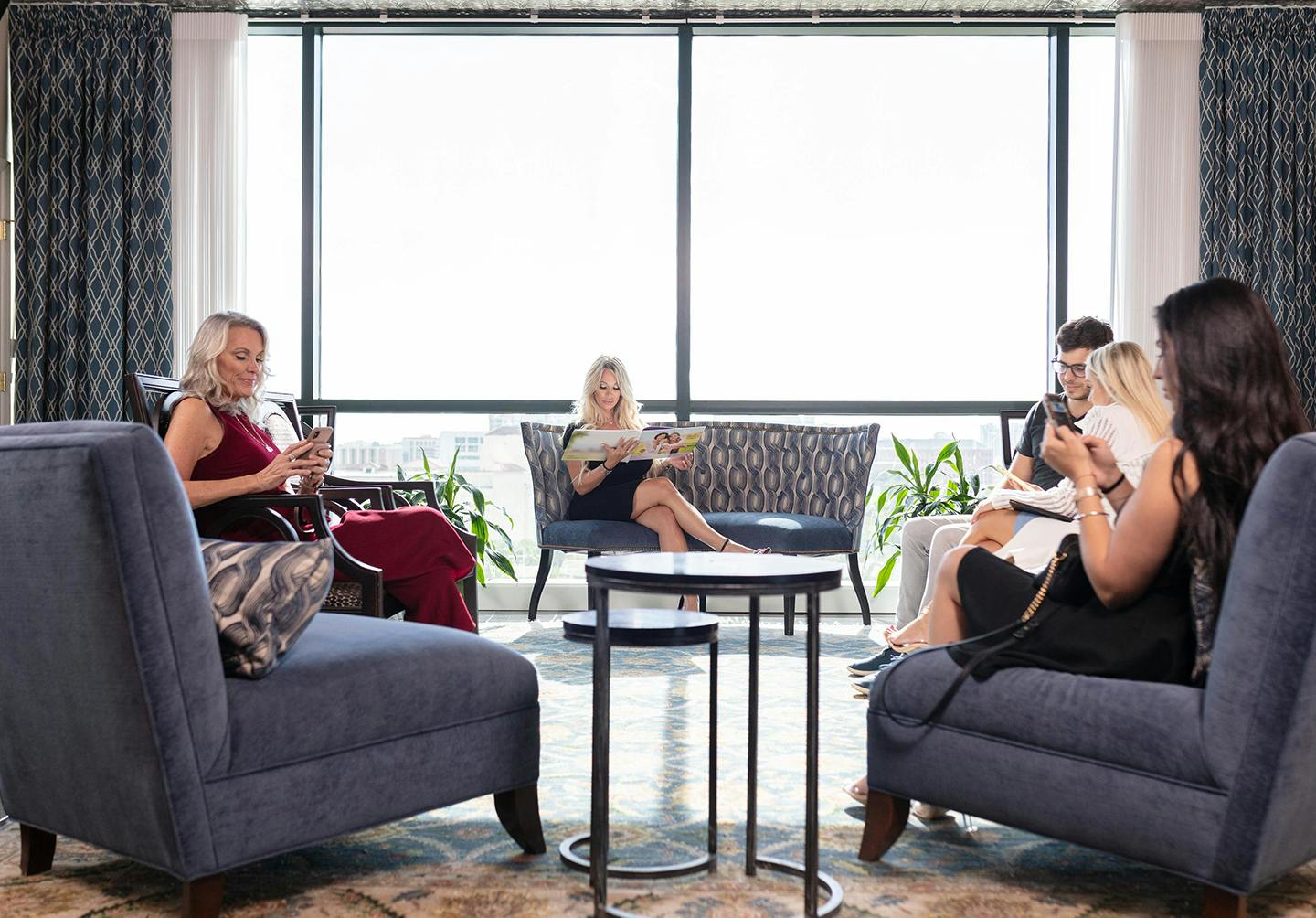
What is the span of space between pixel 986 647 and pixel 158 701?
52.0 inches

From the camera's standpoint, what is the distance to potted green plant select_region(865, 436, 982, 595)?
5172mm

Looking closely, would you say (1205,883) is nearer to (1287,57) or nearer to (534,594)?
(534,594)

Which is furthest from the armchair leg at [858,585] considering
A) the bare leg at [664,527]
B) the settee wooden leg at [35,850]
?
the settee wooden leg at [35,850]

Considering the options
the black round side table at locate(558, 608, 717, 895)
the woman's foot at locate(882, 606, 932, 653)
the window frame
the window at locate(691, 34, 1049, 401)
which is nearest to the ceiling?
the window frame

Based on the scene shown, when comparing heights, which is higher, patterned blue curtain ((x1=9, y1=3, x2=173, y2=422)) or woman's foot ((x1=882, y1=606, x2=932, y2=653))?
patterned blue curtain ((x1=9, y1=3, x2=173, y2=422))

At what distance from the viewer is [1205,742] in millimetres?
1673

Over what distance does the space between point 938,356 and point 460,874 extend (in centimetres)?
Answer: 413

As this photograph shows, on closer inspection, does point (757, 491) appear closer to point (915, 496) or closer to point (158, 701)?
point (915, 496)

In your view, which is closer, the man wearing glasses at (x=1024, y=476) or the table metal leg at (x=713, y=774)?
the table metal leg at (x=713, y=774)

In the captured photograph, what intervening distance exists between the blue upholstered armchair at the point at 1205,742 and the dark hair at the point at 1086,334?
7.37 ft

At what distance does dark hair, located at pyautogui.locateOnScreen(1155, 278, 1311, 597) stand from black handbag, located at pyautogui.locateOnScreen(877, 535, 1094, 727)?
0.24 metres

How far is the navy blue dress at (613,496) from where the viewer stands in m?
4.84

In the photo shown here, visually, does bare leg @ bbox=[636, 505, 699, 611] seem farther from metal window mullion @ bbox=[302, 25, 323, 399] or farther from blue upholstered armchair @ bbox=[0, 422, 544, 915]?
blue upholstered armchair @ bbox=[0, 422, 544, 915]

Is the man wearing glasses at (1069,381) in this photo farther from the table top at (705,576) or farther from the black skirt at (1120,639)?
the table top at (705,576)
